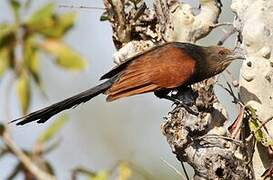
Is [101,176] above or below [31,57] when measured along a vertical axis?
below

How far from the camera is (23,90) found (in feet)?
1.87

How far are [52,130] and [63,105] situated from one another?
3.48 feet

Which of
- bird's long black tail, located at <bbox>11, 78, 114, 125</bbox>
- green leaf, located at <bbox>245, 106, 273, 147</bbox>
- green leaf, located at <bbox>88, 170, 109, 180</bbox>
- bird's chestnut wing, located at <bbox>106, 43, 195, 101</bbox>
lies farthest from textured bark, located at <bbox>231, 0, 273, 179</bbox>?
green leaf, located at <bbox>88, 170, 109, 180</bbox>

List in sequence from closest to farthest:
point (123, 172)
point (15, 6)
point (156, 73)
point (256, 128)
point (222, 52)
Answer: point (15, 6)
point (123, 172)
point (256, 128)
point (156, 73)
point (222, 52)

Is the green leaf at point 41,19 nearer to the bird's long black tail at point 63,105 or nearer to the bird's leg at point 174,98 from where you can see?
the bird's long black tail at point 63,105

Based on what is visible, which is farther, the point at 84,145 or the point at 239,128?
the point at 84,145

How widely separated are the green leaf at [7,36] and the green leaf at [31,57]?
1cm

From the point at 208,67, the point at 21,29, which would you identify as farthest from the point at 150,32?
the point at 21,29

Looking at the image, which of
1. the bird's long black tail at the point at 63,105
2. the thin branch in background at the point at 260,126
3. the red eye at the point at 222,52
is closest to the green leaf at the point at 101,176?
the bird's long black tail at the point at 63,105

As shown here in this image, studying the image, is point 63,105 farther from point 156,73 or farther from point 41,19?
point 41,19

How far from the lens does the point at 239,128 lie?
1828mm

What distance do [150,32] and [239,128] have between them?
38cm

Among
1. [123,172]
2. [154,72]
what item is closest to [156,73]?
[154,72]

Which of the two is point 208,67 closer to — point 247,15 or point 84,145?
point 247,15
